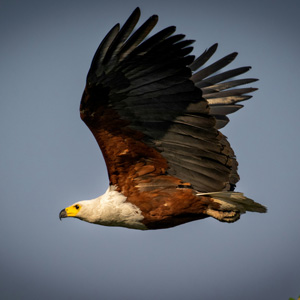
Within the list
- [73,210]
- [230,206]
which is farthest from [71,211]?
[230,206]

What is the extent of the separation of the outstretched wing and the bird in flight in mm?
11

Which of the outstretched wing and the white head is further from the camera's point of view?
the white head

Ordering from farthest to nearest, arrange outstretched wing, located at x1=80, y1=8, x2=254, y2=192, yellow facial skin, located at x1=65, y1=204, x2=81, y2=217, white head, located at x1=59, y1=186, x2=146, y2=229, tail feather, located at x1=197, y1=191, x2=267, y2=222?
yellow facial skin, located at x1=65, y1=204, x2=81, y2=217 < white head, located at x1=59, y1=186, x2=146, y2=229 < tail feather, located at x1=197, y1=191, x2=267, y2=222 < outstretched wing, located at x1=80, y1=8, x2=254, y2=192

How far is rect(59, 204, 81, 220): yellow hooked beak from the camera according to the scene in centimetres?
826

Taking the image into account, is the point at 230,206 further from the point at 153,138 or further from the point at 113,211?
the point at 113,211

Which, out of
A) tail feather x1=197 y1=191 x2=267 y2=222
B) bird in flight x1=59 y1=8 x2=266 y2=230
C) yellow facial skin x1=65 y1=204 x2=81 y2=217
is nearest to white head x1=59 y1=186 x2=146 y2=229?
bird in flight x1=59 y1=8 x2=266 y2=230

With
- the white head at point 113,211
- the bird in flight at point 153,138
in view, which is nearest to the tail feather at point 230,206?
the bird in flight at point 153,138

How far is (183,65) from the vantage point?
694 cm

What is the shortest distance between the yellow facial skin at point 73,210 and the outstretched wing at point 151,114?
775mm

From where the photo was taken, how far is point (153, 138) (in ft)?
24.4

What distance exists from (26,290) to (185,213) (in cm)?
3193

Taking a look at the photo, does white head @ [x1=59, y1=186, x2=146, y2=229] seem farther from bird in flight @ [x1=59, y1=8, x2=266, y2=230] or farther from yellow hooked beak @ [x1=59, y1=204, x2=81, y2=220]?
yellow hooked beak @ [x1=59, y1=204, x2=81, y2=220]

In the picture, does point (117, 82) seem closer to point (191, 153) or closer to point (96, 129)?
point (96, 129)

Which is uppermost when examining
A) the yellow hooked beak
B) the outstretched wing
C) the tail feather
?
the outstretched wing
